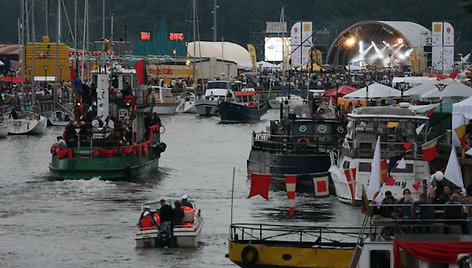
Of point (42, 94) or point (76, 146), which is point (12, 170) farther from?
point (42, 94)

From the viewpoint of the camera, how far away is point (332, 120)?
155 ft

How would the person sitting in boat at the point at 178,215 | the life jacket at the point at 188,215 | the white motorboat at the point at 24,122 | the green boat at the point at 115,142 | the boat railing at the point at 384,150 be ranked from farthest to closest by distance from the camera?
the white motorboat at the point at 24,122 < the green boat at the point at 115,142 < the boat railing at the point at 384,150 < the life jacket at the point at 188,215 < the person sitting in boat at the point at 178,215

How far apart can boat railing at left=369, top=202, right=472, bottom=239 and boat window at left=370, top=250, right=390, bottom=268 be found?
0.36m

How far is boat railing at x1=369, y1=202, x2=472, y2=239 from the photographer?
2131 cm

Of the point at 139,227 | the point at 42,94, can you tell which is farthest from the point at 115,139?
the point at 42,94

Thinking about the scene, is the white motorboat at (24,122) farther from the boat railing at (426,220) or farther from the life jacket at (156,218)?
the boat railing at (426,220)

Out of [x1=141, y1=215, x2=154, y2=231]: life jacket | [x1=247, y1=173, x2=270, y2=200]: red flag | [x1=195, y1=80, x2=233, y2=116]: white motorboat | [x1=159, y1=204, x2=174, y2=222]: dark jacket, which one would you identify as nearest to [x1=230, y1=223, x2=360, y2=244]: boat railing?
[x1=247, y1=173, x2=270, y2=200]: red flag

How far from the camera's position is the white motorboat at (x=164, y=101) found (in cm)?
9281

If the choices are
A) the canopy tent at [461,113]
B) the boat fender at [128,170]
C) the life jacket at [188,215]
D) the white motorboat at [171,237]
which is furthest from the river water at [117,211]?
the canopy tent at [461,113]

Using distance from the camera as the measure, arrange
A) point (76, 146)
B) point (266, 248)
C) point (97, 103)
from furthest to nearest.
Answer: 1. point (97, 103)
2. point (76, 146)
3. point (266, 248)

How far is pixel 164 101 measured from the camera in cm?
9356

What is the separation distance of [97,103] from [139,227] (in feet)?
54.9

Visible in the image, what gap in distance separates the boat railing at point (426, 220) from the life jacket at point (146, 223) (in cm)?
1019

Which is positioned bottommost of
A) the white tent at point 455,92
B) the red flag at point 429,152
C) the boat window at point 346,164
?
the boat window at point 346,164
